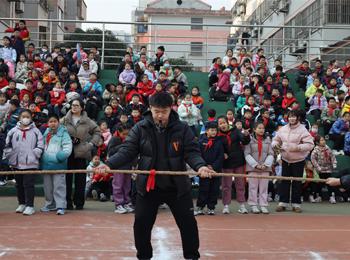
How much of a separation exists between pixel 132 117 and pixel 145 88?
291 centimetres

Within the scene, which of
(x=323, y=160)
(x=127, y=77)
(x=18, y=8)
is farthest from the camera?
(x=18, y=8)

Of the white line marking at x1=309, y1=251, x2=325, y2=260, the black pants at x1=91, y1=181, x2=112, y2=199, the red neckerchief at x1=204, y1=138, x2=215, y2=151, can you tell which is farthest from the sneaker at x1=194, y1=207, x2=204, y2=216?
the white line marking at x1=309, y1=251, x2=325, y2=260

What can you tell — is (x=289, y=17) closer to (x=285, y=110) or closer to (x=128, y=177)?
(x=285, y=110)

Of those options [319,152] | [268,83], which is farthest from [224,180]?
[268,83]

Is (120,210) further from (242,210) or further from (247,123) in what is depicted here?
(247,123)

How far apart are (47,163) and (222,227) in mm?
3350

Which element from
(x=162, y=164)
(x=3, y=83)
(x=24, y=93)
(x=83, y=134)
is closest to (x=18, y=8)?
(x=3, y=83)

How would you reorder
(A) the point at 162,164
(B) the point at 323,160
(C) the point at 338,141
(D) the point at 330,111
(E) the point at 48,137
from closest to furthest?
(A) the point at 162,164, (E) the point at 48,137, (B) the point at 323,160, (C) the point at 338,141, (D) the point at 330,111

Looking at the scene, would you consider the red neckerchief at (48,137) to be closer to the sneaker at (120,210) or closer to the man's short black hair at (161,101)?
the sneaker at (120,210)

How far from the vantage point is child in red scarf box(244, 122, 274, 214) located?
11.2 m

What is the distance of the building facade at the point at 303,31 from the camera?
21.6 m

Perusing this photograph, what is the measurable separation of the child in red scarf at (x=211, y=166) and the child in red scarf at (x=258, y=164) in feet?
2.09

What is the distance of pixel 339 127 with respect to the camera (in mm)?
14195

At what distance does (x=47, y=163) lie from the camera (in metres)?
10.5
